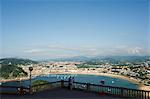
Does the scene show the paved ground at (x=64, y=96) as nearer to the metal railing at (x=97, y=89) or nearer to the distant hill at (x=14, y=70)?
the metal railing at (x=97, y=89)

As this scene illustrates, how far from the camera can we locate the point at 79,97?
8.66m

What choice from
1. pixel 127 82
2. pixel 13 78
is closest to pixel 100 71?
pixel 127 82

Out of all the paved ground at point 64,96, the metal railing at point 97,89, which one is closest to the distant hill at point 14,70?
the metal railing at point 97,89

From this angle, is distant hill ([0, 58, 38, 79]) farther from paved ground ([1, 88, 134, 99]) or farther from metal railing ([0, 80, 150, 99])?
paved ground ([1, 88, 134, 99])

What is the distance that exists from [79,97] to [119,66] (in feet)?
181

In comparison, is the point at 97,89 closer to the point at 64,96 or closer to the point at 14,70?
the point at 64,96

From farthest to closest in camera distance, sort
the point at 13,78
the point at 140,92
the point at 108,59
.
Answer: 1. the point at 108,59
2. the point at 13,78
3. the point at 140,92

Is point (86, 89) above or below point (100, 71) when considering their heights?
above

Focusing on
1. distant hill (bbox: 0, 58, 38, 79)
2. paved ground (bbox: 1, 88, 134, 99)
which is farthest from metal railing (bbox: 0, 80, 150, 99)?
distant hill (bbox: 0, 58, 38, 79)

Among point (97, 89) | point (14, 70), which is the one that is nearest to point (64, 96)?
point (97, 89)

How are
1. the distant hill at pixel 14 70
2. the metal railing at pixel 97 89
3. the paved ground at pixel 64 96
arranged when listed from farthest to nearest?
1. the distant hill at pixel 14 70
2. the paved ground at pixel 64 96
3. the metal railing at pixel 97 89

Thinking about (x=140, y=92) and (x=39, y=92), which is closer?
(x=140, y=92)

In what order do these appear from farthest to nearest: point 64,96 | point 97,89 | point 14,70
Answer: point 14,70
point 97,89
point 64,96

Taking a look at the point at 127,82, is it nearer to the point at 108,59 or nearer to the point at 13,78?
the point at 108,59
